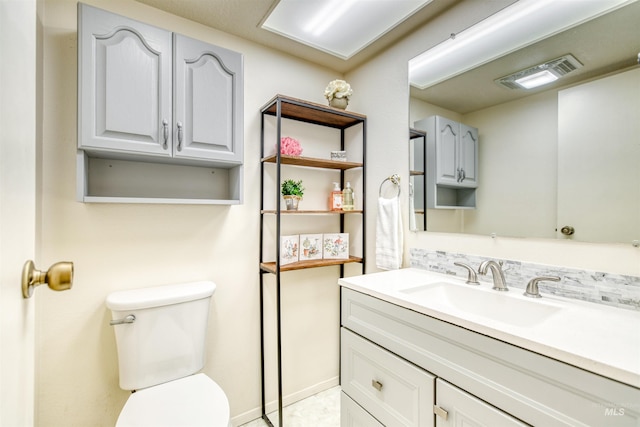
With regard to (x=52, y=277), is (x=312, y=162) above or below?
above

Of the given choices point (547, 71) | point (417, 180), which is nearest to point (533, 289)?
point (417, 180)

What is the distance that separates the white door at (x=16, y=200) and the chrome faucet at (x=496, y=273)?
4.61ft

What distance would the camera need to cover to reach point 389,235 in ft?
5.72

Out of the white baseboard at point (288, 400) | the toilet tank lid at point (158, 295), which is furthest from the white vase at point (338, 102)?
the white baseboard at point (288, 400)

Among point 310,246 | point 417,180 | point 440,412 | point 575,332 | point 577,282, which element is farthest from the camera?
point 310,246

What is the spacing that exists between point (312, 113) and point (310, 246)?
0.85m

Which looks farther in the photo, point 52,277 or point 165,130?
point 165,130

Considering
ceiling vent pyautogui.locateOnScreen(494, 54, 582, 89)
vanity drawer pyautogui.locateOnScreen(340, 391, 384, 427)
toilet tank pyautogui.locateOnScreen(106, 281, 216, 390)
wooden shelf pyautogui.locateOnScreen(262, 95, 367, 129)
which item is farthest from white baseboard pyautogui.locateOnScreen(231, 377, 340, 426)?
ceiling vent pyautogui.locateOnScreen(494, 54, 582, 89)

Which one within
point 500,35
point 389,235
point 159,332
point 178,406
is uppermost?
point 500,35

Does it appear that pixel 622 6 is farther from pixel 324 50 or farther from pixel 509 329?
pixel 324 50

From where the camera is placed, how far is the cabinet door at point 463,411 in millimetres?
810

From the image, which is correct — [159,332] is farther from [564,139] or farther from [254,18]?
[564,139]

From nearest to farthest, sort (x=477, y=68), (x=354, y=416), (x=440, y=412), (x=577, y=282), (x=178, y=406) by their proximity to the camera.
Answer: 1. (x=440, y=412)
2. (x=577, y=282)
3. (x=178, y=406)
4. (x=354, y=416)
5. (x=477, y=68)

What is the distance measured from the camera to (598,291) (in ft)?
3.42
